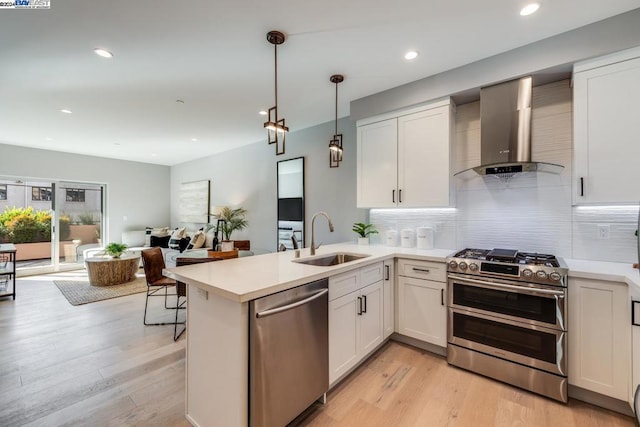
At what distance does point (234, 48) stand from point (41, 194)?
271 inches

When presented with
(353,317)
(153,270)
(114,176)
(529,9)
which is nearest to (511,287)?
(353,317)

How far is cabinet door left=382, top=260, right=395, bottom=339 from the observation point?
2.64 metres

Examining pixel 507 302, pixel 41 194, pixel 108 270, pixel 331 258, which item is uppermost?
pixel 41 194

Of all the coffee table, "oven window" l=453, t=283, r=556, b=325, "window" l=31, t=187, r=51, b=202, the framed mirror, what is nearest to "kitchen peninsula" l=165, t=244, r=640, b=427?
"oven window" l=453, t=283, r=556, b=325

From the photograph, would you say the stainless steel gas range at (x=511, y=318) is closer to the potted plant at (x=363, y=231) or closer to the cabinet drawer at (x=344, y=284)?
the cabinet drawer at (x=344, y=284)

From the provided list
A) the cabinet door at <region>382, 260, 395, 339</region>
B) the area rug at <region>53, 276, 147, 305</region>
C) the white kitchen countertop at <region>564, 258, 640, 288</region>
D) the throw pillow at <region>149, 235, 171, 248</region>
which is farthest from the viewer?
the throw pillow at <region>149, 235, 171, 248</region>

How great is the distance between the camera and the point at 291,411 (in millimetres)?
1604

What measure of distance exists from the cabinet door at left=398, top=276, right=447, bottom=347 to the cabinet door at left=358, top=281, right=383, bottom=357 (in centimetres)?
33

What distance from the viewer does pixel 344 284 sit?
6.88ft

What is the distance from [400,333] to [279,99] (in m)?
3.11

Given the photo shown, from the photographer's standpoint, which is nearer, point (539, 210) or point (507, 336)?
point (507, 336)

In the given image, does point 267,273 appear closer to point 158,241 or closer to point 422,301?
point 422,301

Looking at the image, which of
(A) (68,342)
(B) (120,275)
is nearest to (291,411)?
(A) (68,342)

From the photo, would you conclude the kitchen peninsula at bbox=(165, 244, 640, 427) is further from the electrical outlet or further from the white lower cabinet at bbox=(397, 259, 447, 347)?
the white lower cabinet at bbox=(397, 259, 447, 347)
